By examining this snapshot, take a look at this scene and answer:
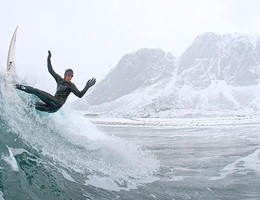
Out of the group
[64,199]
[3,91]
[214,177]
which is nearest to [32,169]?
[64,199]

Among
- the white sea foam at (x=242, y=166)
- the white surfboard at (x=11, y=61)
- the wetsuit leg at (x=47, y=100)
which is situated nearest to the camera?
the wetsuit leg at (x=47, y=100)

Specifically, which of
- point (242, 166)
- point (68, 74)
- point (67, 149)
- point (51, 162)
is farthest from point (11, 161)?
Answer: point (242, 166)

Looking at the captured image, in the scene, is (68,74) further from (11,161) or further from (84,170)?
(84,170)

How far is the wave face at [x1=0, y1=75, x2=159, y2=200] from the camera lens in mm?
8336

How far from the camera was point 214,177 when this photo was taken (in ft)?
44.1

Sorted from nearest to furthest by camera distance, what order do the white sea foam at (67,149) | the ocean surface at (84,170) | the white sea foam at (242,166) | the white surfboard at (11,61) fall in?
the ocean surface at (84,170)
the white sea foam at (67,149)
the white sea foam at (242,166)
the white surfboard at (11,61)

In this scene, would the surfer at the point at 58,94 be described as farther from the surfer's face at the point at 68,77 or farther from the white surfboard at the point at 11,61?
the white surfboard at the point at 11,61

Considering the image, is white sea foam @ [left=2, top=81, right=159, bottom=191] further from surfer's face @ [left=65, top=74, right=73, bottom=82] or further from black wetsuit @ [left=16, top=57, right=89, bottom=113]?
surfer's face @ [left=65, top=74, right=73, bottom=82]

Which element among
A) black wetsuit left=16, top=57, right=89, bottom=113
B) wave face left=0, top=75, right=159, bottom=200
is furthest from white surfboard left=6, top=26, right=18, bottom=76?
black wetsuit left=16, top=57, right=89, bottom=113

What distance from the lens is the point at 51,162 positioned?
33.7ft

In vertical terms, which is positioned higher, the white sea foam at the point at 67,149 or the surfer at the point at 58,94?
the surfer at the point at 58,94

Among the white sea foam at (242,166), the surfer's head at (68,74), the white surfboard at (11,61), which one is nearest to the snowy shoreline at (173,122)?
the white sea foam at (242,166)

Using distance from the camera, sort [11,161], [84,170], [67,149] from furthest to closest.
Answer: [67,149] < [84,170] < [11,161]

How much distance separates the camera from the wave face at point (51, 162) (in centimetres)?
834
